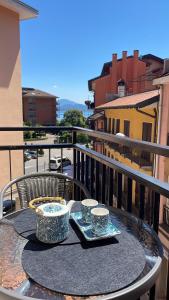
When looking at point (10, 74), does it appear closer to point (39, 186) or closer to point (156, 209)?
point (39, 186)

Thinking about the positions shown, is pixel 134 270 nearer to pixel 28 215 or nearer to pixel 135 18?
pixel 28 215

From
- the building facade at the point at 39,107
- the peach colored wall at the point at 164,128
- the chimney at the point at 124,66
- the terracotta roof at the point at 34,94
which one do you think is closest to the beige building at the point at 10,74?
the peach colored wall at the point at 164,128

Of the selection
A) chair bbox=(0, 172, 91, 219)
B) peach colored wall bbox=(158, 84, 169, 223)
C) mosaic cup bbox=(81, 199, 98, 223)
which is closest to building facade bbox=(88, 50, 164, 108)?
peach colored wall bbox=(158, 84, 169, 223)

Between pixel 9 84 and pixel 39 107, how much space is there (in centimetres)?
3706

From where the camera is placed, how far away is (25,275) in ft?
2.38

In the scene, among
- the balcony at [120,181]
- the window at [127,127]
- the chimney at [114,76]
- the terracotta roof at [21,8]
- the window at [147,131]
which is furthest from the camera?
the chimney at [114,76]

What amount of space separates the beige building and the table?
543cm

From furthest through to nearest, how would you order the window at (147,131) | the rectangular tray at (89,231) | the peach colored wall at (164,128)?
1. the window at (147,131)
2. the peach colored wall at (164,128)
3. the rectangular tray at (89,231)

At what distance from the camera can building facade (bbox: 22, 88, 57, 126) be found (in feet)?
137

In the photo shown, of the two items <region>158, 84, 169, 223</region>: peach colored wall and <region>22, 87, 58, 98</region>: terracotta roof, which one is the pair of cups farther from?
<region>22, 87, 58, 98</region>: terracotta roof

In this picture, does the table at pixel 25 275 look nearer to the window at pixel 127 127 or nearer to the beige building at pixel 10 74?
the beige building at pixel 10 74

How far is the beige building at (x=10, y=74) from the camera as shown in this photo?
234 inches

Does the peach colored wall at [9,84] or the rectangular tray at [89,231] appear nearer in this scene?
the rectangular tray at [89,231]

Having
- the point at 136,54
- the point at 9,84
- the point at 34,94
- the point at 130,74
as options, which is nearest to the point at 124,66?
the point at 130,74
